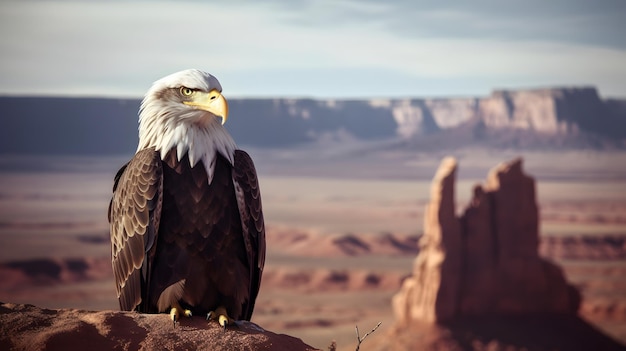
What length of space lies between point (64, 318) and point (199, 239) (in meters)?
1.45

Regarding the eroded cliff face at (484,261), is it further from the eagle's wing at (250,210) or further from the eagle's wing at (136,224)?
the eagle's wing at (136,224)

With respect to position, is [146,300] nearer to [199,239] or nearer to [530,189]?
[199,239]

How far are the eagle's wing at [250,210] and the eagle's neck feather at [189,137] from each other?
167 mm

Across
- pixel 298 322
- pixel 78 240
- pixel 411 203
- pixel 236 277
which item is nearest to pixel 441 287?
pixel 298 322

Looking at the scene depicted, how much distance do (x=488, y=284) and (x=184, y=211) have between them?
6594 cm

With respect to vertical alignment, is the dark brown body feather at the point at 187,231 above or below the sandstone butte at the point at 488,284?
above

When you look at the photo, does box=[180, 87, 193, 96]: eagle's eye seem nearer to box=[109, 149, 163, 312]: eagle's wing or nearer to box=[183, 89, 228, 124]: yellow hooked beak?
box=[183, 89, 228, 124]: yellow hooked beak

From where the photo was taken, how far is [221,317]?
7.56 m

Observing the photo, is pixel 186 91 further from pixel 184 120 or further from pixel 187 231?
pixel 187 231

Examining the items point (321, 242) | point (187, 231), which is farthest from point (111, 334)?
point (321, 242)

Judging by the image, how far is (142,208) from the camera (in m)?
7.75

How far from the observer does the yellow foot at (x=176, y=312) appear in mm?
7195

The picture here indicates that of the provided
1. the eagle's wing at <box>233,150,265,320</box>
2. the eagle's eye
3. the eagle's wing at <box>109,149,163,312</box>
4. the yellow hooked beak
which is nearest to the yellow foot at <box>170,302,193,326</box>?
the eagle's wing at <box>109,149,163,312</box>

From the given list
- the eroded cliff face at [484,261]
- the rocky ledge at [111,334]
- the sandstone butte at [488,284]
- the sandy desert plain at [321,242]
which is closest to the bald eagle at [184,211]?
the rocky ledge at [111,334]
